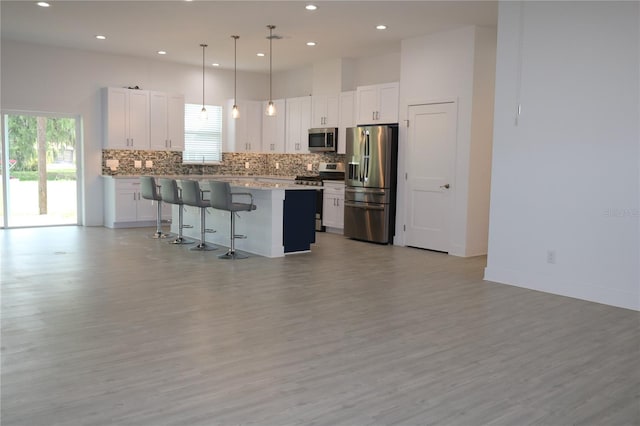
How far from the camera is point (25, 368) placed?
129 inches

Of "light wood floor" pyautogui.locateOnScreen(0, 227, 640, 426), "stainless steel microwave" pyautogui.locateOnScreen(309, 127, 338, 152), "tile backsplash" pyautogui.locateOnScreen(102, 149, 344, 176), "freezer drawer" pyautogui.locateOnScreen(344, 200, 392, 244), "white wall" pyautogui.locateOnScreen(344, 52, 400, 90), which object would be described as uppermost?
"white wall" pyautogui.locateOnScreen(344, 52, 400, 90)

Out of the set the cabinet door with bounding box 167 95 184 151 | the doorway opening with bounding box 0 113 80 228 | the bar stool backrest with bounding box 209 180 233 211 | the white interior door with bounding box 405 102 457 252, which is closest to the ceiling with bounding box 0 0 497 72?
the cabinet door with bounding box 167 95 184 151

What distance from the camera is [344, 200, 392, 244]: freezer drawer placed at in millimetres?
8453

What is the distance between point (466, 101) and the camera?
746 centimetres

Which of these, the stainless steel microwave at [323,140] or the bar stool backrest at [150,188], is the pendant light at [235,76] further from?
the bar stool backrest at [150,188]

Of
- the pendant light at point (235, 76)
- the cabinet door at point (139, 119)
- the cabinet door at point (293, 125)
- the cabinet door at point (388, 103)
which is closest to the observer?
the pendant light at point (235, 76)

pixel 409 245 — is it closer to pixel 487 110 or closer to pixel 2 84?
pixel 487 110

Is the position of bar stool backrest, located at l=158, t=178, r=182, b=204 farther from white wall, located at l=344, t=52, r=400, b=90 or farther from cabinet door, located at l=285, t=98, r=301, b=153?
white wall, located at l=344, t=52, r=400, b=90

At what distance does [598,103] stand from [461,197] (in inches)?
105

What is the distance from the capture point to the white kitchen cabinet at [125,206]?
967 centimetres

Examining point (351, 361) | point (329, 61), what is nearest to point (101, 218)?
point (329, 61)

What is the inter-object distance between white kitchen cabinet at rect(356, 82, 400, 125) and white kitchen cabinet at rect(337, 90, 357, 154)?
34cm

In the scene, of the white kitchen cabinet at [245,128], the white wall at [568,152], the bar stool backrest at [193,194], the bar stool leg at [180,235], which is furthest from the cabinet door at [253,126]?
the white wall at [568,152]

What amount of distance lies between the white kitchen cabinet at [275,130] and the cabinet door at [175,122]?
1.78 meters
